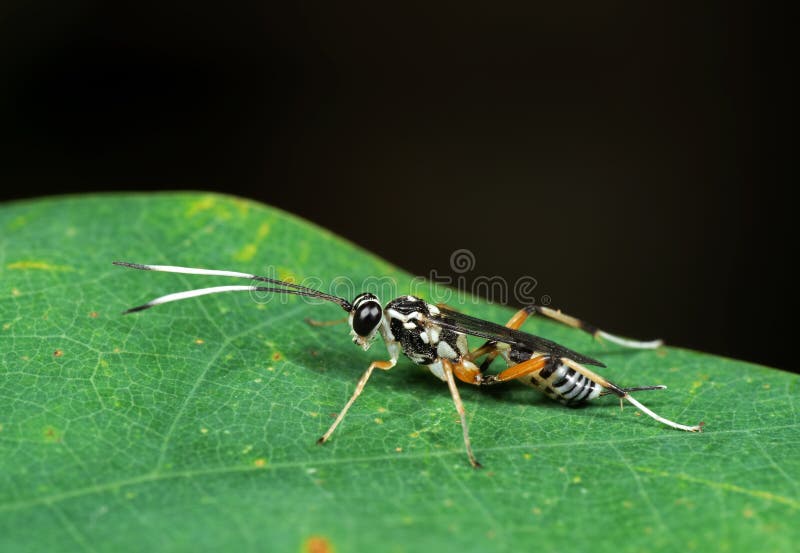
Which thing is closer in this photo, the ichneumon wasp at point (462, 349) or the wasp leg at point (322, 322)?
the ichneumon wasp at point (462, 349)

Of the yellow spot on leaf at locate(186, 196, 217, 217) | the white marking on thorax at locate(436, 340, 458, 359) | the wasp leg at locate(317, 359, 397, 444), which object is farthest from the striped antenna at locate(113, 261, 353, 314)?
the yellow spot on leaf at locate(186, 196, 217, 217)

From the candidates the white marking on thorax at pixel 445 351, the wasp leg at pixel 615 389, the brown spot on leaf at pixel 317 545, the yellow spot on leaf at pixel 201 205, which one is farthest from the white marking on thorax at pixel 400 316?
the brown spot on leaf at pixel 317 545

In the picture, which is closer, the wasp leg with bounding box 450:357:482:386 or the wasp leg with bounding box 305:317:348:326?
the wasp leg with bounding box 450:357:482:386

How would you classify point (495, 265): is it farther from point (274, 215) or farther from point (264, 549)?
point (264, 549)

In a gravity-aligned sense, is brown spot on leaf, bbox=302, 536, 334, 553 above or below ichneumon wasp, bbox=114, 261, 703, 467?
below

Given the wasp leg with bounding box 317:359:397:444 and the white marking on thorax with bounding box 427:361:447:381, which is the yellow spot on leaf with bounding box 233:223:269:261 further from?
the white marking on thorax with bounding box 427:361:447:381

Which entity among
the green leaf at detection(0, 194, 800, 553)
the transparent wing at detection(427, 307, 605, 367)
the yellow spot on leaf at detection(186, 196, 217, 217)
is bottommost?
the green leaf at detection(0, 194, 800, 553)

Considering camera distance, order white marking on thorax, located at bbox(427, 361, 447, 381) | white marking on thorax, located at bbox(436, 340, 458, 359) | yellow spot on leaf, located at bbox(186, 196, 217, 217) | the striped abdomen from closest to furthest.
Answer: the striped abdomen < white marking on thorax, located at bbox(427, 361, 447, 381) < white marking on thorax, located at bbox(436, 340, 458, 359) < yellow spot on leaf, located at bbox(186, 196, 217, 217)

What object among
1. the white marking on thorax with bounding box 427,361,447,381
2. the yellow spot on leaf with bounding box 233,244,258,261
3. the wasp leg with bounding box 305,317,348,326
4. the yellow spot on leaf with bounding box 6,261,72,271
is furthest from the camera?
the yellow spot on leaf with bounding box 233,244,258,261

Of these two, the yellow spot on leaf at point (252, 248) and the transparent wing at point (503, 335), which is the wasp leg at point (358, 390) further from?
the yellow spot on leaf at point (252, 248)
